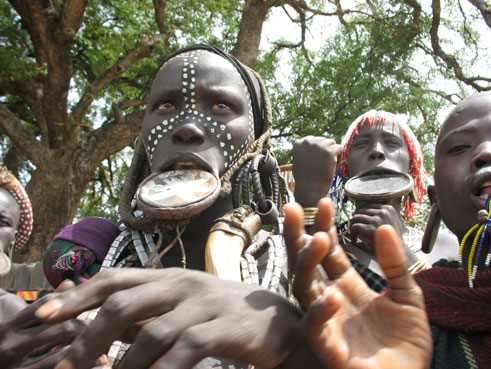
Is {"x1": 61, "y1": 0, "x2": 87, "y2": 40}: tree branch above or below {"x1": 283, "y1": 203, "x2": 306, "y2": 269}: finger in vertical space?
above

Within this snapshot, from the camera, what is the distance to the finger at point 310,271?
0.90 m

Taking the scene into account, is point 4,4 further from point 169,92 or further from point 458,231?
point 458,231

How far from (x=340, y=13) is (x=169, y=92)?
896 centimetres

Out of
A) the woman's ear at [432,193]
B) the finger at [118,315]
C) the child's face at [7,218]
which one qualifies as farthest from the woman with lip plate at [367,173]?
the child's face at [7,218]

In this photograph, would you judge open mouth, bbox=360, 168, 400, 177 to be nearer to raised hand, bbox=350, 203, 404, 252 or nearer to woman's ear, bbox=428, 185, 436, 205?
raised hand, bbox=350, 203, 404, 252

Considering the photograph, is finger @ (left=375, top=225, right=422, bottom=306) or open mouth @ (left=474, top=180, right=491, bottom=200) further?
open mouth @ (left=474, top=180, right=491, bottom=200)

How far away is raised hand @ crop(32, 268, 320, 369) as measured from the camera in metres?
0.84

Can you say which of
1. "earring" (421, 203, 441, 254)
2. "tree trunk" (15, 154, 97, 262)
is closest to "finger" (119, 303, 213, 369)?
"earring" (421, 203, 441, 254)

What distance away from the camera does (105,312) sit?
88cm

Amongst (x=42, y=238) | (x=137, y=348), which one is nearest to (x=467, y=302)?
(x=137, y=348)

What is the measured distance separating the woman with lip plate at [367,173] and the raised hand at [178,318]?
1.26m

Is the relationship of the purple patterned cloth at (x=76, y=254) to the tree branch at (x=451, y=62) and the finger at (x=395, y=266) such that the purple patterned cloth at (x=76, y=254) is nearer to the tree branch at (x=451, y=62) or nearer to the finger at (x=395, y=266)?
the finger at (x=395, y=266)

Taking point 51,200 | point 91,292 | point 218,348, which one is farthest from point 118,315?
point 51,200

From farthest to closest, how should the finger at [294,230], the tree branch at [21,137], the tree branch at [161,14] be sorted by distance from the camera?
the tree branch at [21,137] < the tree branch at [161,14] < the finger at [294,230]
